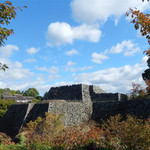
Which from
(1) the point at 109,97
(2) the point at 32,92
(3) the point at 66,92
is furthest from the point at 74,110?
(2) the point at 32,92

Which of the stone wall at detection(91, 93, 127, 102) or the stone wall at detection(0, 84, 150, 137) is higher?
the stone wall at detection(91, 93, 127, 102)

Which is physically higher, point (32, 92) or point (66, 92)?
point (32, 92)

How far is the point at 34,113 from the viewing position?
18375 millimetres

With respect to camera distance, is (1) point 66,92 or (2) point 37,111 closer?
(2) point 37,111

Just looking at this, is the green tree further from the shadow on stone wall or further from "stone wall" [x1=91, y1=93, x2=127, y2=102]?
the shadow on stone wall

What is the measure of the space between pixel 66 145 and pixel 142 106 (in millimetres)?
12145

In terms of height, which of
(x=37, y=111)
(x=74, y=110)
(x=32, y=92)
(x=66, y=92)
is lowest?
(x=37, y=111)

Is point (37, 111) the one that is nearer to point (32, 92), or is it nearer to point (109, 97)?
point (109, 97)

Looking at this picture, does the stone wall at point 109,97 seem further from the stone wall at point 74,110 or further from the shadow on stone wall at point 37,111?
the shadow on stone wall at point 37,111

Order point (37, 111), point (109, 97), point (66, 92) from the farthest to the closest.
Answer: point (66, 92) → point (109, 97) → point (37, 111)

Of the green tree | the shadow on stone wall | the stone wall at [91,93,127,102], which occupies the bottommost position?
the shadow on stone wall

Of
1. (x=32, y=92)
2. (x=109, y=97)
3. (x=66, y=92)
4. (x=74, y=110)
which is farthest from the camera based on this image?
(x=32, y=92)

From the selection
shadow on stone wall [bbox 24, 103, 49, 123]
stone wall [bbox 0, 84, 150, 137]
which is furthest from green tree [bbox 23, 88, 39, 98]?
shadow on stone wall [bbox 24, 103, 49, 123]

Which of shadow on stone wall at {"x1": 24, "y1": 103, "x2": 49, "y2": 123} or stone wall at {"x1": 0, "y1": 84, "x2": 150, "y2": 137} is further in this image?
shadow on stone wall at {"x1": 24, "y1": 103, "x2": 49, "y2": 123}
